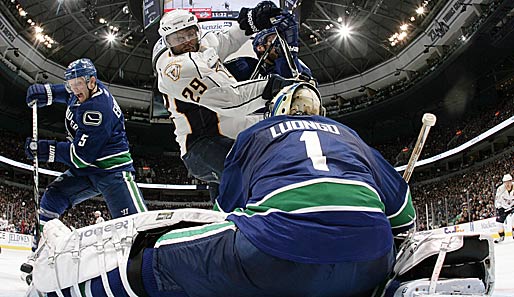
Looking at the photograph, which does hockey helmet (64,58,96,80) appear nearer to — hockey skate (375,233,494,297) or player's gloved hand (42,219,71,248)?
player's gloved hand (42,219,71,248)

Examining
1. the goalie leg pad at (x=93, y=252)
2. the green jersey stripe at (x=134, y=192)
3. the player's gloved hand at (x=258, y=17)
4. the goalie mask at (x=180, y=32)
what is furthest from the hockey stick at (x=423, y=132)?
the green jersey stripe at (x=134, y=192)

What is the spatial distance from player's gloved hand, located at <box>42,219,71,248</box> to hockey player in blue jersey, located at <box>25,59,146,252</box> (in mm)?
1877

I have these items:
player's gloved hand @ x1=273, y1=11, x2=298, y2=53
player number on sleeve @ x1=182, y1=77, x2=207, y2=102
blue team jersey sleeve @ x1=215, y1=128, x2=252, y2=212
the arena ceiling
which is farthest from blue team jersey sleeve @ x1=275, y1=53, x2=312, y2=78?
the arena ceiling

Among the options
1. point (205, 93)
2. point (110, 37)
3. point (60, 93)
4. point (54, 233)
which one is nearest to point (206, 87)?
point (205, 93)

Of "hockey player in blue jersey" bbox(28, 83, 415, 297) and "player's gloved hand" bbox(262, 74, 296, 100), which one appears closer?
"hockey player in blue jersey" bbox(28, 83, 415, 297)

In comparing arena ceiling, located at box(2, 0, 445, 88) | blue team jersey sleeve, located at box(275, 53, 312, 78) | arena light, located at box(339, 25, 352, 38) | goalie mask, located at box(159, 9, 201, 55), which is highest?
arena ceiling, located at box(2, 0, 445, 88)

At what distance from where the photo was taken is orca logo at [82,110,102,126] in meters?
3.54

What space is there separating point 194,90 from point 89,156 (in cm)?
94

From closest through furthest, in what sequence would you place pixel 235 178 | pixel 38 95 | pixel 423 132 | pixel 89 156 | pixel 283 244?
pixel 283 244
pixel 235 178
pixel 423 132
pixel 89 156
pixel 38 95

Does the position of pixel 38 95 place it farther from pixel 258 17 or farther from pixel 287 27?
pixel 287 27

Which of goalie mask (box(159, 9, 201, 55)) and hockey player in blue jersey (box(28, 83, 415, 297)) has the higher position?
goalie mask (box(159, 9, 201, 55))

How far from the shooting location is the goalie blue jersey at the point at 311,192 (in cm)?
129

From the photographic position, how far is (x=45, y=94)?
393cm

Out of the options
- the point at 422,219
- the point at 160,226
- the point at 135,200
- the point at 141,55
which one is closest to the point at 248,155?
the point at 160,226
